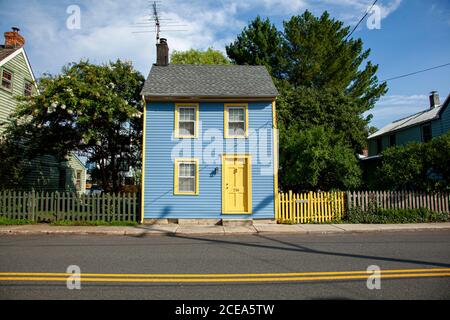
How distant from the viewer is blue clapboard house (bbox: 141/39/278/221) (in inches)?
503

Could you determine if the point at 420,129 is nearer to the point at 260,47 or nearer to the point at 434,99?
the point at 434,99

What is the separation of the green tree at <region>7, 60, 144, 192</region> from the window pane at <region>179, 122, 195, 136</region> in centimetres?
259

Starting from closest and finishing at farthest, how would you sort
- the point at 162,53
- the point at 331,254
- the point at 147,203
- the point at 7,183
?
1. the point at 331,254
2. the point at 147,203
3. the point at 7,183
4. the point at 162,53

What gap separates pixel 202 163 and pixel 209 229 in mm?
3206

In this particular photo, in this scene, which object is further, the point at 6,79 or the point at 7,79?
the point at 7,79

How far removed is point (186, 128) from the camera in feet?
44.1

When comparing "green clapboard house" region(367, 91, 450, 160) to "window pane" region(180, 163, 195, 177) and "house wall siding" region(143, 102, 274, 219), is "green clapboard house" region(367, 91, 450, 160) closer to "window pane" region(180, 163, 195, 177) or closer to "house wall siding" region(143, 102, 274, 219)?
"house wall siding" region(143, 102, 274, 219)

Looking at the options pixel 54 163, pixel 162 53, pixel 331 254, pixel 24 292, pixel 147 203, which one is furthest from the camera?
pixel 54 163

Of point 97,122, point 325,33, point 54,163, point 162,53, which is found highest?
point 325,33

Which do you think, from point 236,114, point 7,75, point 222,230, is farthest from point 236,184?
point 7,75

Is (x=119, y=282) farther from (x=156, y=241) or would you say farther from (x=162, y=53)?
(x=162, y=53)
